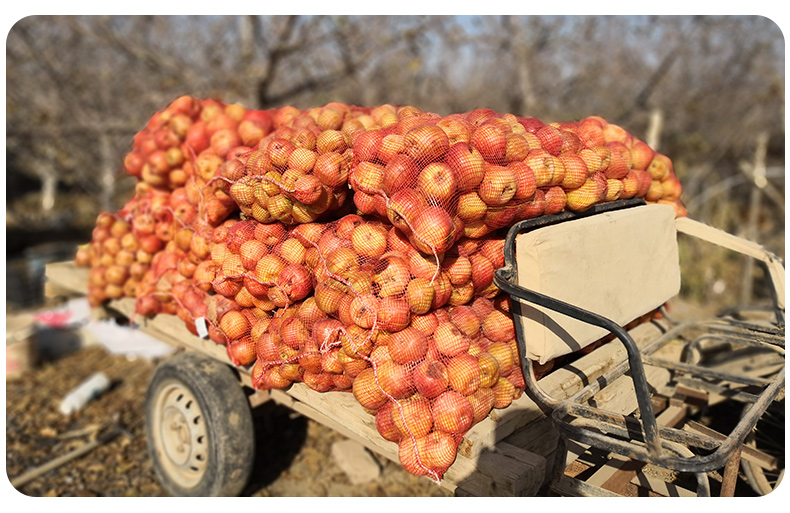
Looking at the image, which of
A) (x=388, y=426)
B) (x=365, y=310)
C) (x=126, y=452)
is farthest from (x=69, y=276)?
(x=388, y=426)

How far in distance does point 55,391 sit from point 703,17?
11.0 m

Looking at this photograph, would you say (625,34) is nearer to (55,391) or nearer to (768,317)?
(768,317)

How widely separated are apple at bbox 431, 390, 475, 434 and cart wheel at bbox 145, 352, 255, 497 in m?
1.48

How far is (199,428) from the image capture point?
3381 millimetres

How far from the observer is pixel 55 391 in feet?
18.3

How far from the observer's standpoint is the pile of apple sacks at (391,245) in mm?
2348

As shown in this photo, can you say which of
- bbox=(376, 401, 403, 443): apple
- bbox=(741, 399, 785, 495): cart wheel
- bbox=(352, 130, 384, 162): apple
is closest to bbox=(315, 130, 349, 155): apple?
bbox=(352, 130, 384, 162): apple

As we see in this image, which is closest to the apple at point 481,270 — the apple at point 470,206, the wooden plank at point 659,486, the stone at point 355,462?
the apple at point 470,206

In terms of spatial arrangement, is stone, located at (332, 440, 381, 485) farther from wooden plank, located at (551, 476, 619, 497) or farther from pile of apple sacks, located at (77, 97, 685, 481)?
wooden plank, located at (551, 476, 619, 497)

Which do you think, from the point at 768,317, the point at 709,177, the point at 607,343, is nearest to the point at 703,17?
the point at 709,177

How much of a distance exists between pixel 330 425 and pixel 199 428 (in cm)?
109

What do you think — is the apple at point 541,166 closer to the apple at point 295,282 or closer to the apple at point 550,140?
the apple at point 550,140

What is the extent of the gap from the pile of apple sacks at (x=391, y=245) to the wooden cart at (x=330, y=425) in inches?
3.7

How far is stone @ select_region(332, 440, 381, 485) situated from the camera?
398cm
